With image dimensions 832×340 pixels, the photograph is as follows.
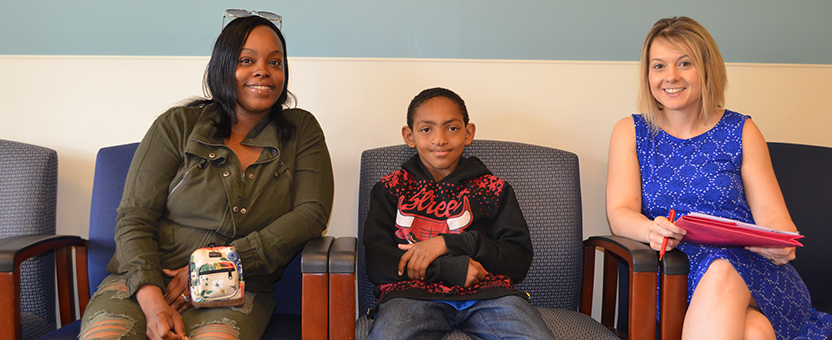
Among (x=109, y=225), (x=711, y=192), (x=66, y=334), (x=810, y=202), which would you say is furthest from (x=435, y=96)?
(x=810, y=202)

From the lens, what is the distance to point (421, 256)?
5.50 ft

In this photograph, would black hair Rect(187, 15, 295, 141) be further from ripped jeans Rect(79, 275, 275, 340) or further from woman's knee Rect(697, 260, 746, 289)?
woman's knee Rect(697, 260, 746, 289)

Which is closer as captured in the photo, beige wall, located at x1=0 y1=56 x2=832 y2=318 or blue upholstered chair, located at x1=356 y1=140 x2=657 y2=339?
blue upholstered chair, located at x1=356 y1=140 x2=657 y2=339

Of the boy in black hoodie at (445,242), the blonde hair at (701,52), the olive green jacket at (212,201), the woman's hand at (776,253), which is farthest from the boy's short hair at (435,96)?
the woman's hand at (776,253)

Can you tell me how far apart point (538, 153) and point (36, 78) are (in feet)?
6.64

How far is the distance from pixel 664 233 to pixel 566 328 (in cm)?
39

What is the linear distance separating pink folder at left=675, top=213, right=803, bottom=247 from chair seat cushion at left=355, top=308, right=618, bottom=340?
1.28 feet

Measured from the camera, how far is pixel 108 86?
7.30 feet

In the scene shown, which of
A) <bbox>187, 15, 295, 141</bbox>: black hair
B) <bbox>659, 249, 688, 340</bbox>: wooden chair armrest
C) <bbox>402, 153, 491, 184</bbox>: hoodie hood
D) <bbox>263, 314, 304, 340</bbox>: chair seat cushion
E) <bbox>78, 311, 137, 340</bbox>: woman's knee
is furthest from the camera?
<bbox>402, 153, 491, 184</bbox>: hoodie hood

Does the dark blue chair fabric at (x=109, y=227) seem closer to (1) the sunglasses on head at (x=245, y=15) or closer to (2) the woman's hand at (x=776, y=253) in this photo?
(1) the sunglasses on head at (x=245, y=15)

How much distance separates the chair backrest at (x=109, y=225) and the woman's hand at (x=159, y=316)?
481mm

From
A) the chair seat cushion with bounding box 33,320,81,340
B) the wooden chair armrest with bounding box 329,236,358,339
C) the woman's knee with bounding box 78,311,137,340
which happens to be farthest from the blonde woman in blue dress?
the chair seat cushion with bounding box 33,320,81,340

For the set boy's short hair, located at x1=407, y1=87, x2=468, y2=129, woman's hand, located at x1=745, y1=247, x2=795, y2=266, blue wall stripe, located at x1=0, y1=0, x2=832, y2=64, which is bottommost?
woman's hand, located at x1=745, y1=247, x2=795, y2=266

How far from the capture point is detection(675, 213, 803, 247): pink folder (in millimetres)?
1329
